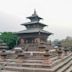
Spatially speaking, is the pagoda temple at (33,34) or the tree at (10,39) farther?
the tree at (10,39)

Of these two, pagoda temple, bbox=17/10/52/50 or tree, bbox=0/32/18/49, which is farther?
tree, bbox=0/32/18/49

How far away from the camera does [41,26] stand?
137 feet

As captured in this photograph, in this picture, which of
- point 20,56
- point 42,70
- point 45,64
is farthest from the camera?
point 20,56

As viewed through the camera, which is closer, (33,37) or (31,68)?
(31,68)

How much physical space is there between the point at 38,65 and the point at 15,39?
32.8 metres

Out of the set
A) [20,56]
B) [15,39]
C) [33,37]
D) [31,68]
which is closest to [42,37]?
[33,37]

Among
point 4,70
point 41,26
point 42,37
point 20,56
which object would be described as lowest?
point 4,70

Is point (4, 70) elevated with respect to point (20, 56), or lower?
lower

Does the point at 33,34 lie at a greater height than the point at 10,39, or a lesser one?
greater

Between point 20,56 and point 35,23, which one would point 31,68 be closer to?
point 20,56

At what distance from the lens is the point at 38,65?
15281mm

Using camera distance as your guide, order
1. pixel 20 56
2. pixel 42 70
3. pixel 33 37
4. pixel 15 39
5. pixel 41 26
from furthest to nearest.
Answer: pixel 15 39, pixel 41 26, pixel 33 37, pixel 20 56, pixel 42 70

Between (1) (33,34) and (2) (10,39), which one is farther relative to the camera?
(2) (10,39)

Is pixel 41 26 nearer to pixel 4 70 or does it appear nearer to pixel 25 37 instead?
pixel 25 37
